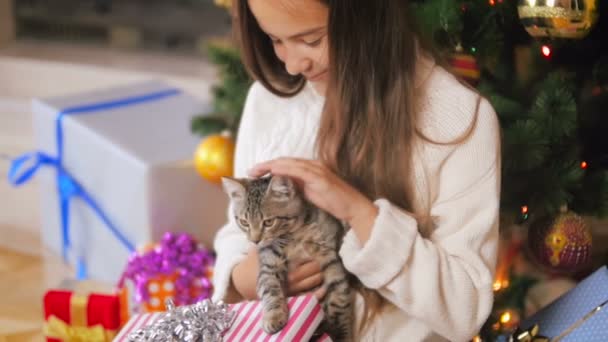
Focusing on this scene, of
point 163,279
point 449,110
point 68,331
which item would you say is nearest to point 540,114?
point 449,110

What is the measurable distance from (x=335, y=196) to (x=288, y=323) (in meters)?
0.16

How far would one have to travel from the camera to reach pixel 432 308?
3.25ft

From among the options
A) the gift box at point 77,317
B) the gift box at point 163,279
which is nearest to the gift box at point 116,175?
the gift box at point 163,279

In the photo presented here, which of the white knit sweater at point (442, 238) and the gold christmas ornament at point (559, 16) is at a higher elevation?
the gold christmas ornament at point (559, 16)

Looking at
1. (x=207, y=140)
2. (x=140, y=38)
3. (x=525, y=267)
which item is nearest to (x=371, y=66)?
(x=207, y=140)

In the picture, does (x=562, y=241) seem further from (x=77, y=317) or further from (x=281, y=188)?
(x=77, y=317)

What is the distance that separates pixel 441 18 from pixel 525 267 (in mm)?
917

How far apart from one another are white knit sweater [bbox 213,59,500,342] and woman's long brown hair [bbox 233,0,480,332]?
0.02 metres

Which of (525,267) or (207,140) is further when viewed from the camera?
(525,267)

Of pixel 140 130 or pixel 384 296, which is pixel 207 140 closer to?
pixel 140 130

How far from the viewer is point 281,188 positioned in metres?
0.98

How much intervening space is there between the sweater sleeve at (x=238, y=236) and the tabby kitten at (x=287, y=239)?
0.44 ft

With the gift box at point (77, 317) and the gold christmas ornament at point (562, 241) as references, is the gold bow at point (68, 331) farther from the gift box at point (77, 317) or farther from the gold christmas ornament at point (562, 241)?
the gold christmas ornament at point (562, 241)

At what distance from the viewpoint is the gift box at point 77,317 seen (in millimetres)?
1487
